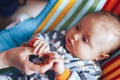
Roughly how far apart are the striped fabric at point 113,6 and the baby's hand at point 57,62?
387mm

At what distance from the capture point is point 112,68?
1286mm

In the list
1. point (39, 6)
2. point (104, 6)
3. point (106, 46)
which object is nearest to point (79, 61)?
point (106, 46)

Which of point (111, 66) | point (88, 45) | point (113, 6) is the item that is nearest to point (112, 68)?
point (111, 66)

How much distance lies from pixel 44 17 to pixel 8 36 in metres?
0.20

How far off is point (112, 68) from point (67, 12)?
0.35 meters

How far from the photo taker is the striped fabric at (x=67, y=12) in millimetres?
A: 1366

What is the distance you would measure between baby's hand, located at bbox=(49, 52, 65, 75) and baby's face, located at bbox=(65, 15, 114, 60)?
0.12 m

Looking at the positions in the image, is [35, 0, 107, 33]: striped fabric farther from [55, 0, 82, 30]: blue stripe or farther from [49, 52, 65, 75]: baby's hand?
[49, 52, 65, 75]: baby's hand

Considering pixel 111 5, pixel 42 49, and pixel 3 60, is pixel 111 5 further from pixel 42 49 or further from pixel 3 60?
pixel 3 60

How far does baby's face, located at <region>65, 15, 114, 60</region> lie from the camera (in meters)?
1.21

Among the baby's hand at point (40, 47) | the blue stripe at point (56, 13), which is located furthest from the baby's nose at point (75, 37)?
the blue stripe at point (56, 13)

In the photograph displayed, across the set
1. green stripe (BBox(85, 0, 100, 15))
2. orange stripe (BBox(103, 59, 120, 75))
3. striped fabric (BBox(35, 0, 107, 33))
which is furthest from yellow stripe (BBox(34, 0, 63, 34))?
orange stripe (BBox(103, 59, 120, 75))

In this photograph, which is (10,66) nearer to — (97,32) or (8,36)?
(8,36)

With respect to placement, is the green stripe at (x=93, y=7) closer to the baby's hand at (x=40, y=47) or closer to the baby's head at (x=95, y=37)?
the baby's head at (x=95, y=37)
